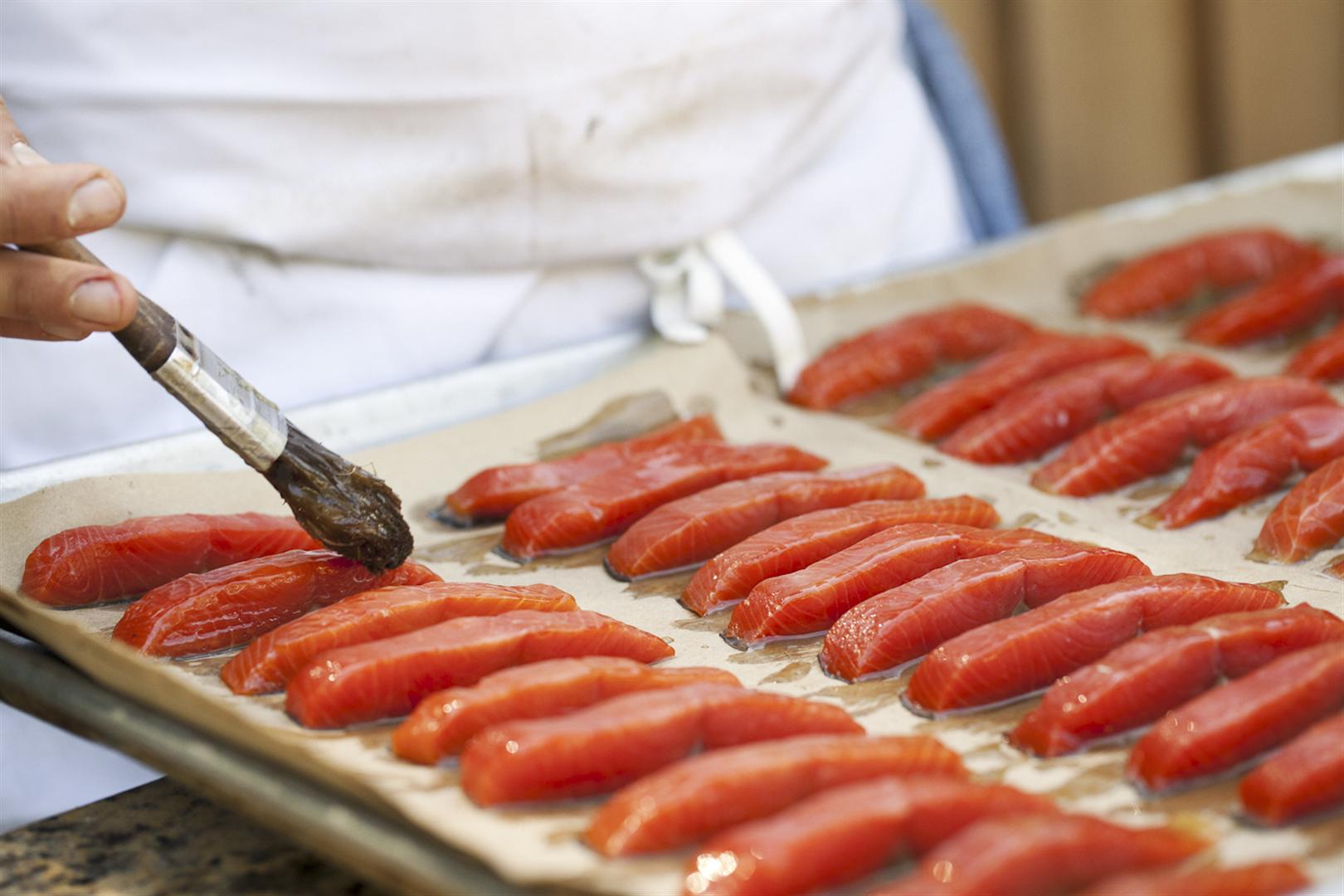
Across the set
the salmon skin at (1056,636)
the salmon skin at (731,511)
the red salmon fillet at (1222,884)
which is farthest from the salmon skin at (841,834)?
the salmon skin at (731,511)

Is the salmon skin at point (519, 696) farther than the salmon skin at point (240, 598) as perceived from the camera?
No

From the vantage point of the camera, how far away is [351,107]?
2.82m

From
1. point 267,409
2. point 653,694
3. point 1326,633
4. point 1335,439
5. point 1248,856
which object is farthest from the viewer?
point 1335,439

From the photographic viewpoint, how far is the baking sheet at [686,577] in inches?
61.6

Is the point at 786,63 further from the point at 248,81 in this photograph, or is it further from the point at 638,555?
the point at 638,555

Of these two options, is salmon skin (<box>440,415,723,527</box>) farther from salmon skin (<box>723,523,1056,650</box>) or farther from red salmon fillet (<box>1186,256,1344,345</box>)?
red salmon fillet (<box>1186,256,1344,345</box>)

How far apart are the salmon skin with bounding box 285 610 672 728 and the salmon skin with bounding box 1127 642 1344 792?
714 millimetres

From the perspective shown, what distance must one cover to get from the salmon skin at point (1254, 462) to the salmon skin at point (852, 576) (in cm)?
40

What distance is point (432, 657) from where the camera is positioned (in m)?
1.88

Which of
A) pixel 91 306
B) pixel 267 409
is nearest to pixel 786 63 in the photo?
pixel 267 409

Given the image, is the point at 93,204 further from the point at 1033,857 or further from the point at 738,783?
the point at 1033,857

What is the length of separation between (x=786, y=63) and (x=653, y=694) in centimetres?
200

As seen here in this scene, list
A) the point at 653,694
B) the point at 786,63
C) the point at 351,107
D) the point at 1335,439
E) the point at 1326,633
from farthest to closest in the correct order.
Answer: the point at 786,63 → the point at 351,107 → the point at 1335,439 → the point at 1326,633 → the point at 653,694

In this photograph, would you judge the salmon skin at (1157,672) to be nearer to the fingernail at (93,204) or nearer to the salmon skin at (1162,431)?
the salmon skin at (1162,431)
